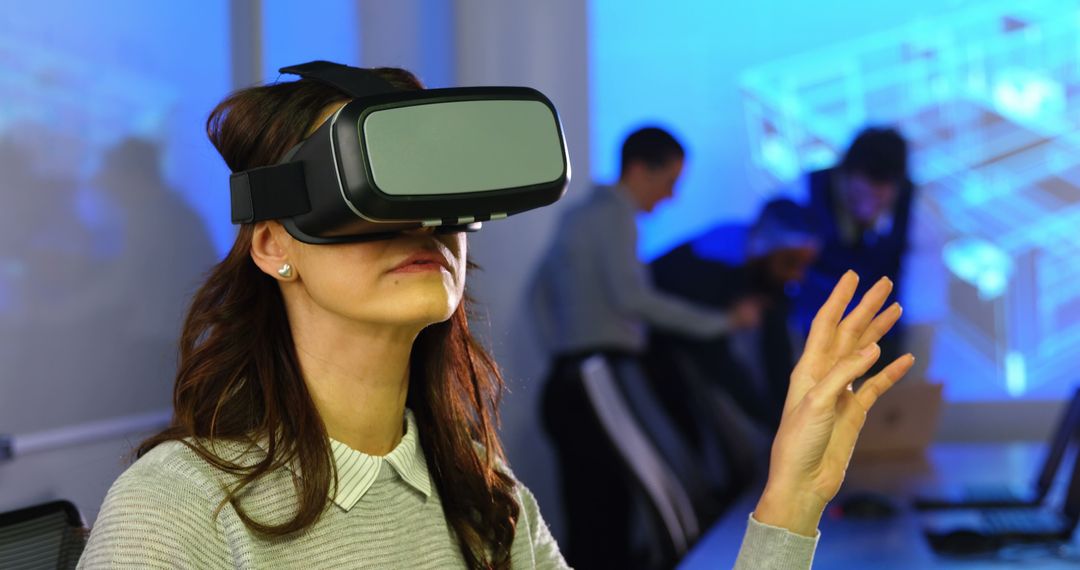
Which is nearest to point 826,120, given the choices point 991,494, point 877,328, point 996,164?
point 996,164

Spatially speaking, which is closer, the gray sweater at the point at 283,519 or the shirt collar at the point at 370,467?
the gray sweater at the point at 283,519

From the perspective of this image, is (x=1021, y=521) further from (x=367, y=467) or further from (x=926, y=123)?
(x=926, y=123)

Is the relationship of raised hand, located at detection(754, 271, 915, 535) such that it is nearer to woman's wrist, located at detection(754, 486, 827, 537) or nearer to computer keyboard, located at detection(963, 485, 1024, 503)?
woman's wrist, located at detection(754, 486, 827, 537)

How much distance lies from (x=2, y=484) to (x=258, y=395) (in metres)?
1.43

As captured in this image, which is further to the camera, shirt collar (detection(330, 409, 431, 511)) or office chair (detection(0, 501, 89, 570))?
shirt collar (detection(330, 409, 431, 511))

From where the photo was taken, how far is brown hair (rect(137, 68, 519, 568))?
1.16m

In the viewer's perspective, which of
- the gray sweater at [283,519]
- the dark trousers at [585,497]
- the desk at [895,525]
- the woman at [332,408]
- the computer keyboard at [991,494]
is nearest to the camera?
the gray sweater at [283,519]

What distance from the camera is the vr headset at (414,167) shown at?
1.03 meters

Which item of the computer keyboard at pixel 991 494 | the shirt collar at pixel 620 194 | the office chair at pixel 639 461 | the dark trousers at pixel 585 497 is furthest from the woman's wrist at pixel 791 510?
the shirt collar at pixel 620 194

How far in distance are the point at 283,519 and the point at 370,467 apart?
118 millimetres

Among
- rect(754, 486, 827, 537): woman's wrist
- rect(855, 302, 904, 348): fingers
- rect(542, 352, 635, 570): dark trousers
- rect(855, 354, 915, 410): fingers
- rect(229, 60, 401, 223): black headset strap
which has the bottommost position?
rect(542, 352, 635, 570): dark trousers

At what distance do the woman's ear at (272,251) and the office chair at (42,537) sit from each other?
30cm

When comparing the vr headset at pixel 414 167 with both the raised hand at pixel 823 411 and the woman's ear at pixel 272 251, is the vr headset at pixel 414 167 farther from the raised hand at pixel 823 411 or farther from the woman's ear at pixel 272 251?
Result: the raised hand at pixel 823 411

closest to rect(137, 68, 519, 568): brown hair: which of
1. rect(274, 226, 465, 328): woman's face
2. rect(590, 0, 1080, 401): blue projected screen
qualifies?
rect(274, 226, 465, 328): woman's face
